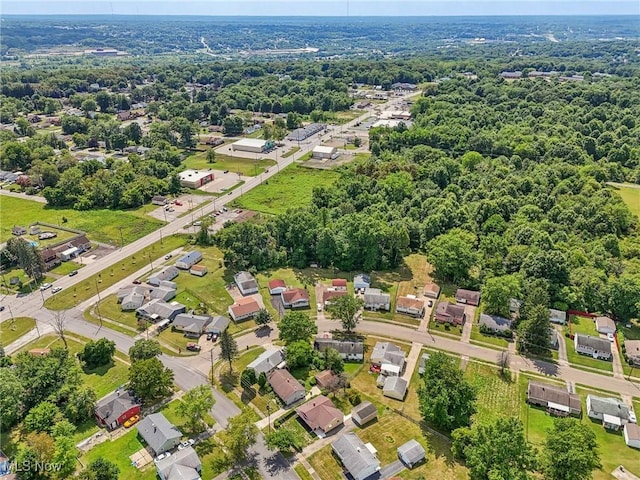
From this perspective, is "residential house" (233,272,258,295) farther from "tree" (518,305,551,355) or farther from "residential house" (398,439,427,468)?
"tree" (518,305,551,355)

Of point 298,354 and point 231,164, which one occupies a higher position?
point 298,354

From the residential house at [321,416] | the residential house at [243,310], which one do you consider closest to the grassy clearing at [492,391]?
the residential house at [321,416]

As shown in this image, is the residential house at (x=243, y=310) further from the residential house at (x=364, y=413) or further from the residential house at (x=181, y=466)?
the residential house at (x=181, y=466)

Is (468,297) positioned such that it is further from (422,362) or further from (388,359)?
(388,359)

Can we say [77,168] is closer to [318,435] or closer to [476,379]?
[318,435]

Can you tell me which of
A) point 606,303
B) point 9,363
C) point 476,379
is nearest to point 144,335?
point 9,363

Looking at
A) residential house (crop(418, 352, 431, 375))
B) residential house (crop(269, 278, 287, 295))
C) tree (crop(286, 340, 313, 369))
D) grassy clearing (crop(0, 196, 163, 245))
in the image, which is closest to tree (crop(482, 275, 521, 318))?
residential house (crop(418, 352, 431, 375))

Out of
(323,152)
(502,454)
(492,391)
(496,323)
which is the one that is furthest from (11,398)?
(323,152)
